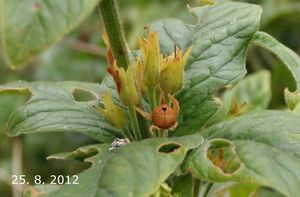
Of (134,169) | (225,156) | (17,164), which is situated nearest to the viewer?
(134,169)

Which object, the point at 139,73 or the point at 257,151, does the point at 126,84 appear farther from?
the point at 257,151

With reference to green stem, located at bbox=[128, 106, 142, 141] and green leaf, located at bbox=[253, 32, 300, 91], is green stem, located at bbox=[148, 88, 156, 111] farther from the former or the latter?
green leaf, located at bbox=[253, 32, 300, 91]

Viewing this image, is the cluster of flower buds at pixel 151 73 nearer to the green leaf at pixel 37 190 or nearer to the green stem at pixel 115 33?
the green stem at pixel 115 33

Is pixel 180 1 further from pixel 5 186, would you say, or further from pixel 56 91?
pixel 56 91

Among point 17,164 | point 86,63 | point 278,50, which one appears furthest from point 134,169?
point 86,63

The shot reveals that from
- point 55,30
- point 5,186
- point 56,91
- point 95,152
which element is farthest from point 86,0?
point 5,186

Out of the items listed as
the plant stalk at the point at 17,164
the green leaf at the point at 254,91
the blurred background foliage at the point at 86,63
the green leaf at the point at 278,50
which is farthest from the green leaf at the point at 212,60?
the blurred background foliage at the point at 86,63

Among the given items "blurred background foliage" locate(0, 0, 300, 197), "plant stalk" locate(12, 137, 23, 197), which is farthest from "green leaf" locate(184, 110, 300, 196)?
"blurred background foliage" locate(0, 0, 300, 197)
